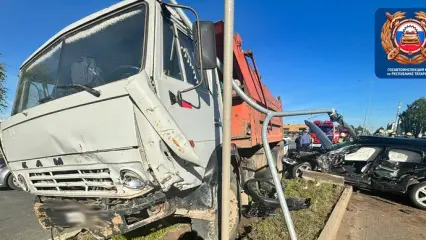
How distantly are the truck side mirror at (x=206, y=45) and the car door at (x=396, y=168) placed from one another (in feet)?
20.5

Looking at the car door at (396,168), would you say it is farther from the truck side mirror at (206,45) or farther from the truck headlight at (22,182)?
the truck headlight at (22,182)

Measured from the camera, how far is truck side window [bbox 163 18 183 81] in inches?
110

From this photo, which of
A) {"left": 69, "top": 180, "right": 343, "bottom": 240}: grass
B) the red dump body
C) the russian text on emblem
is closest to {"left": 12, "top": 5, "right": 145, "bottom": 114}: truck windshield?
the red dump body

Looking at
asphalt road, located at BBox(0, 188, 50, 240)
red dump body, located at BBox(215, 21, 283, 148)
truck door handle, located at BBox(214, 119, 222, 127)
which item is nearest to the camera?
truck door handle, located at BBox(214, 119, 222, 127)

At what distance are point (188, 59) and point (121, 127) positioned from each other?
1.26 metres

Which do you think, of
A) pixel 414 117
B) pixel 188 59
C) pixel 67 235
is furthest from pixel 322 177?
pixel 414 117

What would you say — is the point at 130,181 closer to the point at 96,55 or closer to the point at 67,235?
the point at 96,55

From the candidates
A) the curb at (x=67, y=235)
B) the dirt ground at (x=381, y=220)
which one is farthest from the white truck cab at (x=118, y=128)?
the dirt ground at (x=381, y=220)

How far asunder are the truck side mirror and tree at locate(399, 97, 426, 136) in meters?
62.6

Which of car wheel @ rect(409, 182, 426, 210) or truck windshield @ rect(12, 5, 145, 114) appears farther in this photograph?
car wheel @ rect(409, 182, 426, 210)

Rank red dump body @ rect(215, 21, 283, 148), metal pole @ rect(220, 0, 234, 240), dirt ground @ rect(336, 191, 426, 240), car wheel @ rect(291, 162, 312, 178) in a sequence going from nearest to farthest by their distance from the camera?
metal pole @ rect(220, 0, 234, 240)
red dump body @ rect(215, 21, 283, 148)
dirt ground @ rect(336, 191, 426, 240)
car wheel @ rect(291, 162, 312, 178)

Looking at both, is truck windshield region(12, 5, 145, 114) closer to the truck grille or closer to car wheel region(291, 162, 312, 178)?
the truck grille

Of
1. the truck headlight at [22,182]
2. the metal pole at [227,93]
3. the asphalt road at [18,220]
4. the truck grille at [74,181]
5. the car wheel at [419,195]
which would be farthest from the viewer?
the car wheel at [419,195]

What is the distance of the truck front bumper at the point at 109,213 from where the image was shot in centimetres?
254
